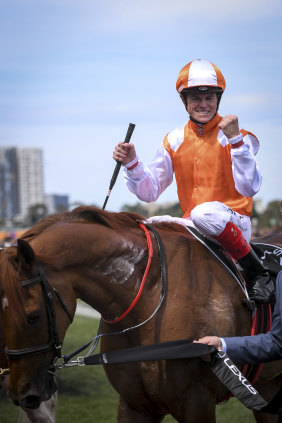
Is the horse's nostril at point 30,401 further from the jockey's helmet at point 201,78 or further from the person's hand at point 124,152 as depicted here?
the jockey's helmet at point 201,78

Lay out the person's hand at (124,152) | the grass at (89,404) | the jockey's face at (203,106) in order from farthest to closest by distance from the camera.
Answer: the grass at (89,404) → the jockey's face at (203,106) → the person's hand at (124,152)

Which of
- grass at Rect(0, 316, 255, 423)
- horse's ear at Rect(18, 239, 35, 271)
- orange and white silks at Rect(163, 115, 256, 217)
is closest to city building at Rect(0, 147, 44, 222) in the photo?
grass at Rect(0, 316, 255, 423)

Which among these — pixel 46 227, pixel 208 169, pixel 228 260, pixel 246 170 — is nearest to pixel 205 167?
pixel 208 169

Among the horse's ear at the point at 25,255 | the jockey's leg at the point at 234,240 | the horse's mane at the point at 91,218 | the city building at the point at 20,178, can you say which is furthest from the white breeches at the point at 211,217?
the city building at the point at 20,178

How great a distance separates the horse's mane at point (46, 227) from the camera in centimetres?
294

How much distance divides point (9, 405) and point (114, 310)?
177 inches

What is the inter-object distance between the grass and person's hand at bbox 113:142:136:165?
2510mm

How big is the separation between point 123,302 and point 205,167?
1081 millimetres

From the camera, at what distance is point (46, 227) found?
133 inches

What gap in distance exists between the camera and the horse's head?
295cm

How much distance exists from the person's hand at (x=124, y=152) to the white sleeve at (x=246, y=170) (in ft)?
2.07

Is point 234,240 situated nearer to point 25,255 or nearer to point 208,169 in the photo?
point 208,169

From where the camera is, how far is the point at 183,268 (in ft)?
11.6

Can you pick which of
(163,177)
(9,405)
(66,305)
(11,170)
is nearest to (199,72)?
(163,177)
